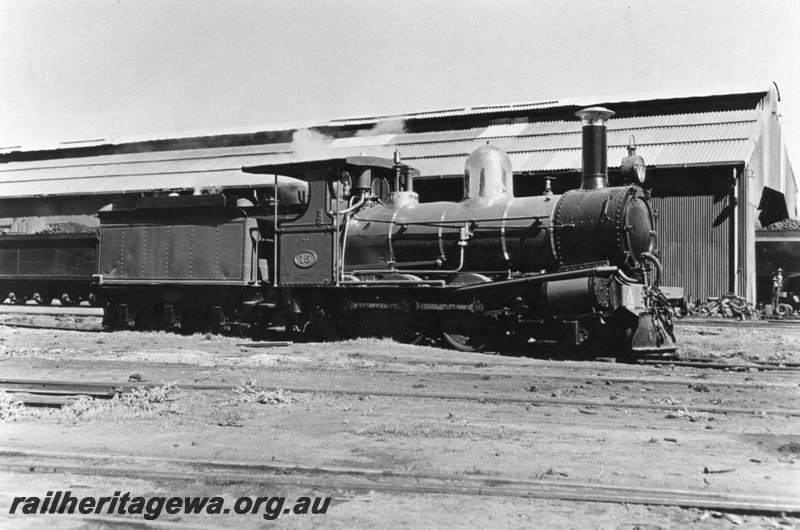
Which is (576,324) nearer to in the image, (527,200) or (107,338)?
(527,200)

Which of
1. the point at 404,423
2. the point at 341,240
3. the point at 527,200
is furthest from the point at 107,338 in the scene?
the point at 404,423

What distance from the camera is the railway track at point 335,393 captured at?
22.1 ft

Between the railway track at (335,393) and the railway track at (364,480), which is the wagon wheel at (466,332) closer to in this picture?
the railway track at (335,393)

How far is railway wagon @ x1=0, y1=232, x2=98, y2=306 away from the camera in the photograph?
19375 millimetres

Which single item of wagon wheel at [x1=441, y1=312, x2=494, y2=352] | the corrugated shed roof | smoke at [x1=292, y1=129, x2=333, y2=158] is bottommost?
wagon wheel at [x1=441, y1=312, x2=494, y2=352]

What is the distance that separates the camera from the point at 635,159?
1158 cm

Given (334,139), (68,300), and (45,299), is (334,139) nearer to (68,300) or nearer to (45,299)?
(68,300)

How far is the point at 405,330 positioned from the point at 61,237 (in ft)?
39.0

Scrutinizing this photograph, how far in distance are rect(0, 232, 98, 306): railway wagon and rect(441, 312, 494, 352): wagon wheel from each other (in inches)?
452

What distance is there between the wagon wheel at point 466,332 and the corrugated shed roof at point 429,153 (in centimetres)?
910

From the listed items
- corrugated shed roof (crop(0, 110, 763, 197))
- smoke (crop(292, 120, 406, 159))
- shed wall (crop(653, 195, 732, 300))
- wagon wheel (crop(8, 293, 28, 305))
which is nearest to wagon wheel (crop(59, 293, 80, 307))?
wagon wheel (crop(8, 293, 28, 305))

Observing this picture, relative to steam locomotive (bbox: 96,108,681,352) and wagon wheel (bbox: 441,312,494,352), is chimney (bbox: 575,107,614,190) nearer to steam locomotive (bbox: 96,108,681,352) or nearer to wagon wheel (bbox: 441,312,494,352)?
steam locomotive (bbox: 96,108,681,352)

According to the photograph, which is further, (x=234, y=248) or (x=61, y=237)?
(x=61, y=237)

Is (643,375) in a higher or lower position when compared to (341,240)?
lower
